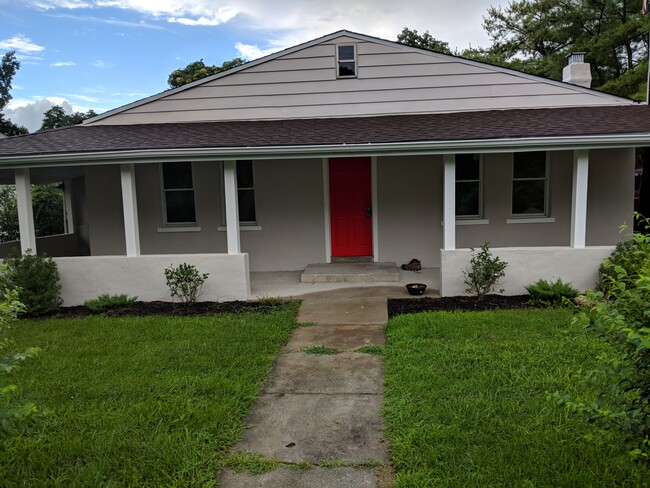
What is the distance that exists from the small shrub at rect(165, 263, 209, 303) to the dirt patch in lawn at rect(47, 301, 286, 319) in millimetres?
165

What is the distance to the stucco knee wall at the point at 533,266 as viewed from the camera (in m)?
7.64

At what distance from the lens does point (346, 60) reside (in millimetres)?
9820

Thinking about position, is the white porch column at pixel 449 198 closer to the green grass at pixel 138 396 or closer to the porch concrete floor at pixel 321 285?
the porch concrete floor at pixel 321 285

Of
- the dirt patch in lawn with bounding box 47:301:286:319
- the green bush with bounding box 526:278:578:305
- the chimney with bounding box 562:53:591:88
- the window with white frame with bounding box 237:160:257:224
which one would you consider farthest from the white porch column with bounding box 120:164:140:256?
the chimney with bounding box 562:53:591:88

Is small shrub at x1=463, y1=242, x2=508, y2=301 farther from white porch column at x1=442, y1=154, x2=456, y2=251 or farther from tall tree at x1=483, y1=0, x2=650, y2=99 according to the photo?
tall tree at x1=483, y1=0, x2=650, y2=99

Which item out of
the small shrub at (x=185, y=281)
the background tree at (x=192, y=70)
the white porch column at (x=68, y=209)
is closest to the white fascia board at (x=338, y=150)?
the small shrub at (x=185, y=281)

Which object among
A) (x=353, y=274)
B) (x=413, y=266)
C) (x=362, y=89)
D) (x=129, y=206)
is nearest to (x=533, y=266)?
(x=413, y=266)

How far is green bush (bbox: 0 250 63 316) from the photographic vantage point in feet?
24.5

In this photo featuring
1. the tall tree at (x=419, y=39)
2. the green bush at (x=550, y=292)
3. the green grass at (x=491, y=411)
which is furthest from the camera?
the tall tree at (x=419, y=39)

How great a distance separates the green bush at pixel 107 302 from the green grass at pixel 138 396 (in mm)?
813

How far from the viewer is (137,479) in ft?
10.00

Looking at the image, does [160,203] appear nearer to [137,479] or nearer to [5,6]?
[137,479]

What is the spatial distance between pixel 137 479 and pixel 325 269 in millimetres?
6498

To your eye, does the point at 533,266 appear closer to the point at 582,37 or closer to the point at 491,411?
the point at 491,411
